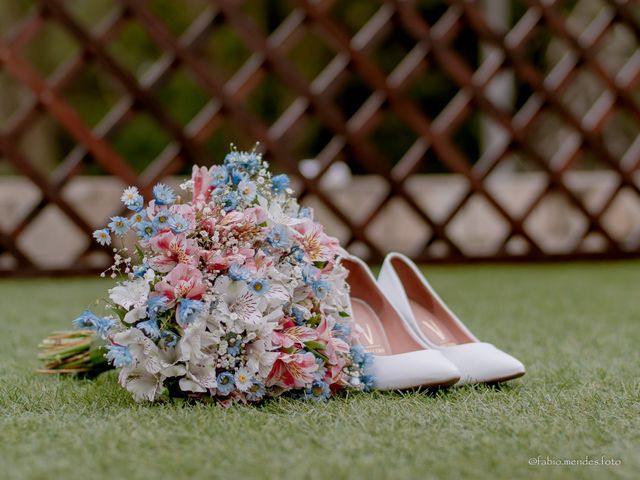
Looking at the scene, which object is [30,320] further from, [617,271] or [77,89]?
[77,89]

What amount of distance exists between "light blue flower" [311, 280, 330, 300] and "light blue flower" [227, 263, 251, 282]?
0.27ft

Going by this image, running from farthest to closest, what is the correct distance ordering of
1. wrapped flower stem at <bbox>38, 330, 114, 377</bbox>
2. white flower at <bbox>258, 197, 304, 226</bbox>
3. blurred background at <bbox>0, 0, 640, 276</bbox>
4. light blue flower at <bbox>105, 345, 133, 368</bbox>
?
1. blurred background at <bbox>0, 0, 640, 276</bbox>
2. wrapped flower stem at <bbox>38, 330, 114, 377</bbox>
3. white flower at <bbox>258, 197, 304, 226</bbox>
4. light blue flower at <bbox>105, 345, 133, 368</bbox>

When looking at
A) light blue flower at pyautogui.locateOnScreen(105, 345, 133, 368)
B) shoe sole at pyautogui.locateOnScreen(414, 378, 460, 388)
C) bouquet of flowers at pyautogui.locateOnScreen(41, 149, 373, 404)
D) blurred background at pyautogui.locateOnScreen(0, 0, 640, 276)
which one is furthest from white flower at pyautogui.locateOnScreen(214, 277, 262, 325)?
blurred background at pyautogui.locateOnScreen(0, 0, 640, 276)

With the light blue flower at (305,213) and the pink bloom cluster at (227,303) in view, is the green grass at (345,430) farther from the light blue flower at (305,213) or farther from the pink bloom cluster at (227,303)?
the light blue flower at (305,213)

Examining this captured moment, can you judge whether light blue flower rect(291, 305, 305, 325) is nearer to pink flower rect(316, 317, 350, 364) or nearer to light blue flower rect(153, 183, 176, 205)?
pink flower rect(316, 317, 350, 364)

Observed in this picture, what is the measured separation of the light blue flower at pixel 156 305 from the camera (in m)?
0.89

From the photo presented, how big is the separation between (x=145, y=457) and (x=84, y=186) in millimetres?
2750

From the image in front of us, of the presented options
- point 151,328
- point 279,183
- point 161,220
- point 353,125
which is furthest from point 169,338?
point 353,125

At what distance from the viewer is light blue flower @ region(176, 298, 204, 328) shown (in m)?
0.88

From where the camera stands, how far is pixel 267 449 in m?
0.75

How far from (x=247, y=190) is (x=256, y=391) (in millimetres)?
213

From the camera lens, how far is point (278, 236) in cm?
96

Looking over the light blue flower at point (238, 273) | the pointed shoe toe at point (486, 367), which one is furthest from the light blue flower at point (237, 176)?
the pointed shoe toe at point (486, 367)

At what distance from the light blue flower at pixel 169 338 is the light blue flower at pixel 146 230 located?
4.0 inches
